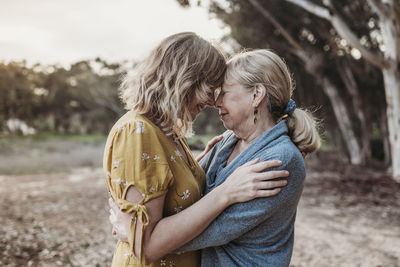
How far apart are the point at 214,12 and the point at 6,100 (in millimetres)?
25178

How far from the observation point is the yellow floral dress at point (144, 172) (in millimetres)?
1682

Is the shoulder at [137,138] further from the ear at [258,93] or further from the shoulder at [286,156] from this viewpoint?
the ear at [258,93]

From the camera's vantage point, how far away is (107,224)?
22.5 ft

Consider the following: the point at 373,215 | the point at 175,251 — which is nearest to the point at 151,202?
the point at 175,251

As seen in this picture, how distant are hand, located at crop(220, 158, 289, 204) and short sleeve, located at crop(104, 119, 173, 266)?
328mm

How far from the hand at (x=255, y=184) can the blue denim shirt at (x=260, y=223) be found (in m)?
0.05

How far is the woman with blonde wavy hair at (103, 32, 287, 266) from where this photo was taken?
5.57 feet

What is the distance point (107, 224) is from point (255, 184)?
18.7ft

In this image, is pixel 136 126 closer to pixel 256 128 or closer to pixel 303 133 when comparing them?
pixel 256 128

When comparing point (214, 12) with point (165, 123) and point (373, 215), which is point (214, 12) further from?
point (165, 123)

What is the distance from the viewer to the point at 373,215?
7379mm

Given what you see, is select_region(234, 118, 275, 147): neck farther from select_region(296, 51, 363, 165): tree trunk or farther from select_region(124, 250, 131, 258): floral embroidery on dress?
select_region(296, 51, 363, 165): tree trunk

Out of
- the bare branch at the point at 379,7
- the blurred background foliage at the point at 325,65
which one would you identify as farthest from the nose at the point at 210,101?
the bare branch at the point at 379,7

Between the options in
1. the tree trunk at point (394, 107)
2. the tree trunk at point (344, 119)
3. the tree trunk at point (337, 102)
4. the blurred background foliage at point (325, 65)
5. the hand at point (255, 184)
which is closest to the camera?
the hand at point (255, 184)
